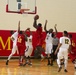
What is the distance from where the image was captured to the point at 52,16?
21.8 metres

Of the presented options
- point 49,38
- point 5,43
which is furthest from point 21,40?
point 5,43

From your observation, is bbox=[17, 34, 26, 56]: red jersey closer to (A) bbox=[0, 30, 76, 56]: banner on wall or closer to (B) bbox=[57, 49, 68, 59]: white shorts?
(B) bbox=[57, 49, 68, 59]: white shorts

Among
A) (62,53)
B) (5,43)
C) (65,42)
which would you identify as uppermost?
(65,42)

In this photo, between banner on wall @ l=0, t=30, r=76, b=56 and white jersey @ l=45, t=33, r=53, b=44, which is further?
banner on wall @ l=0, t=30, r=76, b=56

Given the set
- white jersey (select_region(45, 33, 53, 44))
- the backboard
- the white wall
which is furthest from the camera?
the white wall

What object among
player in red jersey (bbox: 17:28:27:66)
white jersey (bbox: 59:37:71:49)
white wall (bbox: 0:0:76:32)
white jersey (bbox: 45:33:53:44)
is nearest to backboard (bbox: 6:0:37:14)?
white wall (bbox: 0:0:76:32)

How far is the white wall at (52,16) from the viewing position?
2073cm

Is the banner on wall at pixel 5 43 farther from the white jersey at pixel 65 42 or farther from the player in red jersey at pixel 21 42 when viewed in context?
the white jersey at pixel 65 42

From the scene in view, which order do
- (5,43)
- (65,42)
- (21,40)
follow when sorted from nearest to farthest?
1. (65,42)
2. (21,40)
3. (5,43)

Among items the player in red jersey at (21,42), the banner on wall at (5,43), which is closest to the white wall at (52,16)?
the banner on wall at (5,43)

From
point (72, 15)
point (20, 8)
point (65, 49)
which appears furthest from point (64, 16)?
point (65, 49)

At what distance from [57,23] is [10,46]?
4551mm

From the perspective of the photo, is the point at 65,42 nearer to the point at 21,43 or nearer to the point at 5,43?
the point at 21,43

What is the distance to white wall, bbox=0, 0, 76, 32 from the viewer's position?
816 inches
